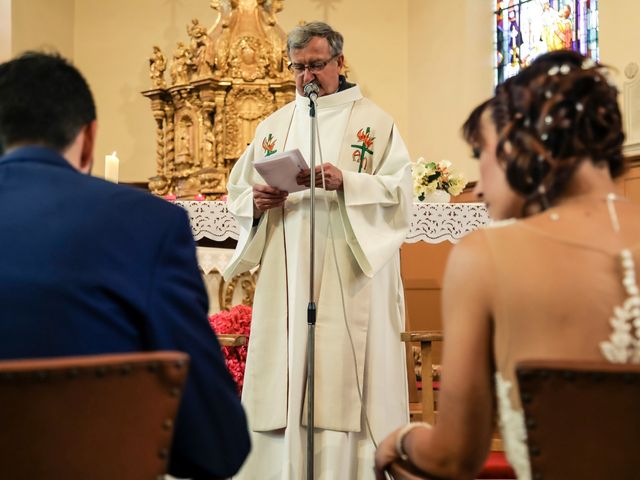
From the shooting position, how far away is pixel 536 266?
1.74 metres

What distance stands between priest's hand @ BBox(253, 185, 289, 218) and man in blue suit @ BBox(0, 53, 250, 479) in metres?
2.13

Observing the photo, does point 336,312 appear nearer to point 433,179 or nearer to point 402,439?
point 402,439

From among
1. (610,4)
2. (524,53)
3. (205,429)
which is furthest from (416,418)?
(524,53)

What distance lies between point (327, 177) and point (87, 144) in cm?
211

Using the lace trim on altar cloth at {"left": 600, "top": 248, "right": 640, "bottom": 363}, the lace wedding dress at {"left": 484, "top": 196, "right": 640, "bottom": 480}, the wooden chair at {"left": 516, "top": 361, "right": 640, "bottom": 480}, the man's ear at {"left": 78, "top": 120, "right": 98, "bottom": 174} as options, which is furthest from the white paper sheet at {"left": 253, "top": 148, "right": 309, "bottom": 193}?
the wooden chair at {"left": 516, "top": 361, "right": 640, "bottom": 480}

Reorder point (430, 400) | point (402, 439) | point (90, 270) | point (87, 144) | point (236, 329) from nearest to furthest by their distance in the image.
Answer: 1. point (90, 270)
2. point (402, 439)
3. point (87, 144)
4. point (430, 400)
5. point (236, 329)

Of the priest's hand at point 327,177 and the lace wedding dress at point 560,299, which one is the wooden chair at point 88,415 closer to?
the lace wedding dress at point 560,299

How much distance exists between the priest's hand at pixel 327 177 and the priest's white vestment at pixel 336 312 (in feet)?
0.13

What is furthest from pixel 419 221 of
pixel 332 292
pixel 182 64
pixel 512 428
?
pixel 182 64

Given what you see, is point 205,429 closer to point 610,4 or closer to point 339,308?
point 339,308

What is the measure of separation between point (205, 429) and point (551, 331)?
2.35 feet

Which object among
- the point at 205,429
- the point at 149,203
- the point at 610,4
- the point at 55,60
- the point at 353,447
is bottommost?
the point at 353,447

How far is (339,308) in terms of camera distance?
439cm

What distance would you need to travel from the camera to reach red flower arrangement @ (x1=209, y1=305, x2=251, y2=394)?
520cm
